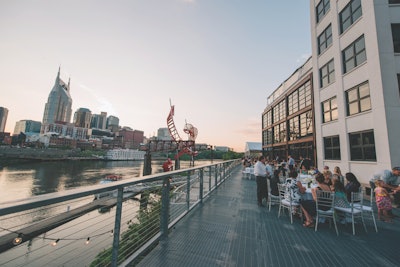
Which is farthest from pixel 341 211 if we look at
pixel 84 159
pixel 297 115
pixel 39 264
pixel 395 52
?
pixel 84 159

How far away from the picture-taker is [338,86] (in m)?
11.8

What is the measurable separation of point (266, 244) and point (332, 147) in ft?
39.0

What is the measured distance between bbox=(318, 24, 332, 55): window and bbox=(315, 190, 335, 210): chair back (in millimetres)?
13306

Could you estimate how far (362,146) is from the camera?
10055mm

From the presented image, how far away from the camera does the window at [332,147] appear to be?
1214 centimetres

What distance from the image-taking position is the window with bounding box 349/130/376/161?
9516mm

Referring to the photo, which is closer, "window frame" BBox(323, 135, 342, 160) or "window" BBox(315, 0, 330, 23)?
"window frame" BBox(323, 135, 342, 160)

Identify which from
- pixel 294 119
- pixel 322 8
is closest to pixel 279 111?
pixel 294 119

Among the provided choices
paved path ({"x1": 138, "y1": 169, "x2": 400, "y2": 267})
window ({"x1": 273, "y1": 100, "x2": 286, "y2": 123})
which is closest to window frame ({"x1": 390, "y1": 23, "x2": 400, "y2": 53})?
paved path ({"x1": 138, "y1": 169, "x2": 400, "y2": 267})

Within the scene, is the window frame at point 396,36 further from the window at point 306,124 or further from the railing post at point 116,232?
the railing post at point 116,232

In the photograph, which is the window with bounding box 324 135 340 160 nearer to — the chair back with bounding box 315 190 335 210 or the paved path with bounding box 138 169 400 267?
the paved path with bounding box 138 169 400 267

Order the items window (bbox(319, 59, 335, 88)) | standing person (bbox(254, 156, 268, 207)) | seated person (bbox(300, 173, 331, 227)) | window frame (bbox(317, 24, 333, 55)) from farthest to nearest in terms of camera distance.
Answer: window frame (bbox(317, 24, 333, 55)) → window (bbox(319, 59, 335, 88)) → standing person (bbox(254, 156, 268, 207)) → seated person (bbox(300, 173, 331, 227))

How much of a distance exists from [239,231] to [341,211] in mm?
2758

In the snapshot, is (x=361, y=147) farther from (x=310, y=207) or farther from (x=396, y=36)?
(x=310, y=207)
